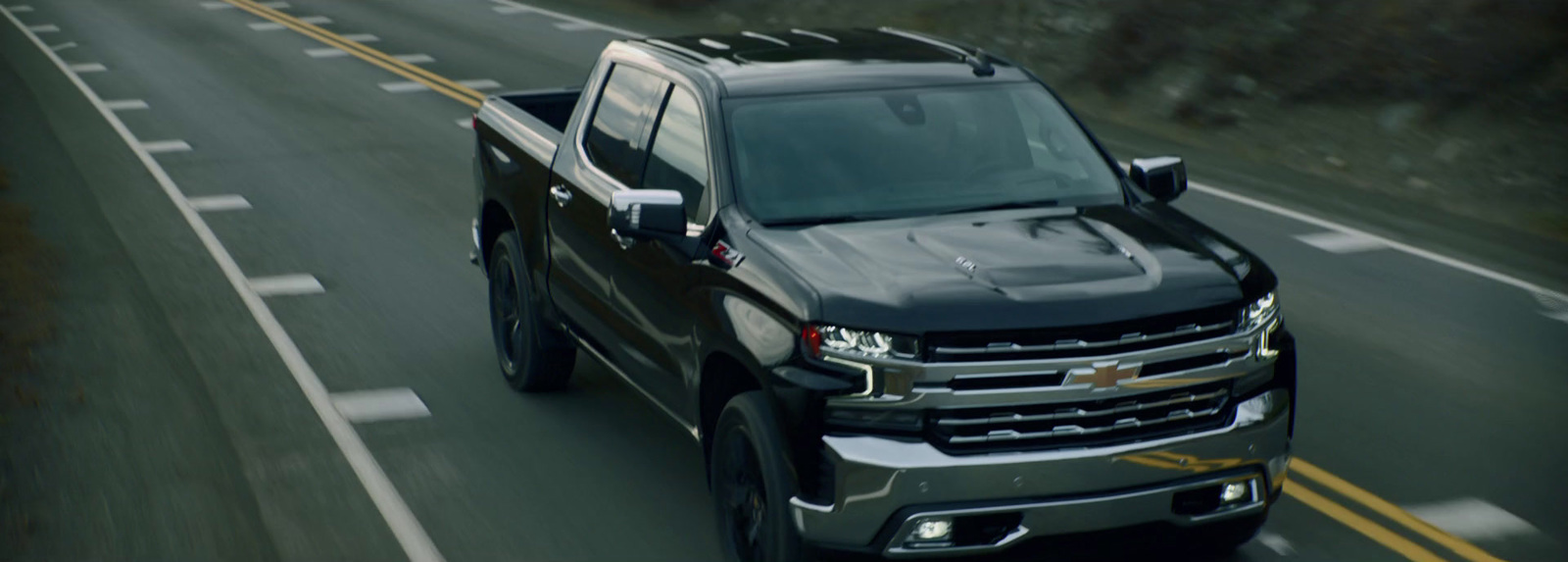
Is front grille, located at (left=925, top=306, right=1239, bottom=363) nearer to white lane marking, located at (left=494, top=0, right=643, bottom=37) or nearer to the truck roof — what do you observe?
the truck roof

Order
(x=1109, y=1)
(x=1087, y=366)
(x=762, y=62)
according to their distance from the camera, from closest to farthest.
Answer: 1. (x=1087, y=366)
2. (x=762, y=62)
3. (x=1109, y=1)

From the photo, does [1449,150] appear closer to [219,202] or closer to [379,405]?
[379,405]

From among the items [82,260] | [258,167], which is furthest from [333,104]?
[82,260]

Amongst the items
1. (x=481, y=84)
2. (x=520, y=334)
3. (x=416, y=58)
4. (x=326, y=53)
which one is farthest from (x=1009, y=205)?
(x=326, y=53)

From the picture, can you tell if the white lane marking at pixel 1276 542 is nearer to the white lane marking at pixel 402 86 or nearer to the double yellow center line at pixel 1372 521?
the double yellow center line at pixel 1372 521

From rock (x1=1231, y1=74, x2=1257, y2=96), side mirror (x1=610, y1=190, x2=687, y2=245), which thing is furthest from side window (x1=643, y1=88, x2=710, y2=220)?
rock (x1=1231, y1=74, x2=1257, y2=96)

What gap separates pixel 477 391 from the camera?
8.80 meters

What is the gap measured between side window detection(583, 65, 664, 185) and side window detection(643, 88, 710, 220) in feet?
0.38

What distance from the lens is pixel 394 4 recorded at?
3069cm

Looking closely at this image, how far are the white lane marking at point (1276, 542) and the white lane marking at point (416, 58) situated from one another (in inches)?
713

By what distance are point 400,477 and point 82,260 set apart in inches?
212

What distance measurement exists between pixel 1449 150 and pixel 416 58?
13.8 meters

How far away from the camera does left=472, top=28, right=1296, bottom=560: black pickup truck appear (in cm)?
529

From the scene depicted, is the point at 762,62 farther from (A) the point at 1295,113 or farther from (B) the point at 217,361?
(A) the point at 1295,113
